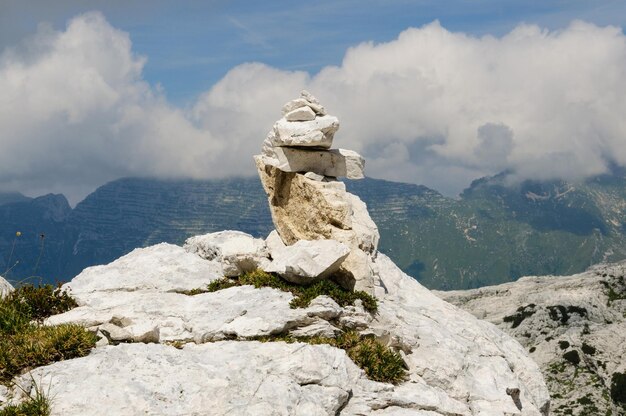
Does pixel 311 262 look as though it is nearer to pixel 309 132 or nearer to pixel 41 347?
pixel 309 132

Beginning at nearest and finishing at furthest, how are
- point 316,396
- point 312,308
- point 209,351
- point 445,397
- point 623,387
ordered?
1. point 316,396
2. point 209,351
3. point 445,397
4. point 312,308
5. point 623,387

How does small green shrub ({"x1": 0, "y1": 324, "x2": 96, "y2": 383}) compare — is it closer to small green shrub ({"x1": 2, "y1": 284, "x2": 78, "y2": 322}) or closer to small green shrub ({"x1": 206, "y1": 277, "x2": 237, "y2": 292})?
small green shrub ({"x1": 2, "y1": 284, "x2": 78, "y2": 322})

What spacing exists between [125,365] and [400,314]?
14993mm

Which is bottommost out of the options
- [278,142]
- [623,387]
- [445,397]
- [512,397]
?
[623,387]

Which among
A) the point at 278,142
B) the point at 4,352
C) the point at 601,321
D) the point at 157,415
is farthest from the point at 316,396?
the point at 601,321

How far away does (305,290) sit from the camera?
24.9 meters

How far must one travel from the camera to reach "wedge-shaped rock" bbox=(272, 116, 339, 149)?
30875 mm

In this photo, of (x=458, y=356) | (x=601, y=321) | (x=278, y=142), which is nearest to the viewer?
(x=458, y=356)

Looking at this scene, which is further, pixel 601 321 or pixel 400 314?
pixel 601 321

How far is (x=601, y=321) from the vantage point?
187m

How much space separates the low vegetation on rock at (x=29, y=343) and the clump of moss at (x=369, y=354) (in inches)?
250

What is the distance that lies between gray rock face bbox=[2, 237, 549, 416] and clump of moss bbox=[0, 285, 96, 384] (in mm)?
512

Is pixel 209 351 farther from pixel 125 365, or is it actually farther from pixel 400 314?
pixel 400 314

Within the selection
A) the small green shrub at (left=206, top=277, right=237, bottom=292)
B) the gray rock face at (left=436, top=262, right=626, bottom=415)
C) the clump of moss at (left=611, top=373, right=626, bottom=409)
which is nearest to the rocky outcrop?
the small green shrub at (left=206, top=277, right=237, bottom=292)
